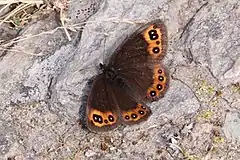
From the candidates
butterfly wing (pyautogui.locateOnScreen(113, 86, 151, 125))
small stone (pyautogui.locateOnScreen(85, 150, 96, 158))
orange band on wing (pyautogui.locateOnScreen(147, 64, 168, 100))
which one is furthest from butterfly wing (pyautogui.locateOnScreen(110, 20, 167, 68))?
small stone (pyautogui.locateOnScreen(85, 150, 96, 158))

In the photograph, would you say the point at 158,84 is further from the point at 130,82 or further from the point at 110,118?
the point at 110,118

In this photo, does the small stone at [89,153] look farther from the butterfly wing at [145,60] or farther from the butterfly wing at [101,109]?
the butterfly wing at [145,60]

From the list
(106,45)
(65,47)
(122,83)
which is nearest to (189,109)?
(122,83)

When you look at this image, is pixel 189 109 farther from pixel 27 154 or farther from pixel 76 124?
pixel 27 154

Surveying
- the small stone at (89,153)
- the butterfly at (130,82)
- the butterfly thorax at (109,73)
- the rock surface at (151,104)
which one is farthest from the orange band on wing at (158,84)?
the small stone at (89,153)

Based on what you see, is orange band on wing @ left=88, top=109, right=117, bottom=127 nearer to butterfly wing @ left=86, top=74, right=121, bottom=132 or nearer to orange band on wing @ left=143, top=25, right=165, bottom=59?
butterfly wing @ left=86, top=74, right=121, bottom=132

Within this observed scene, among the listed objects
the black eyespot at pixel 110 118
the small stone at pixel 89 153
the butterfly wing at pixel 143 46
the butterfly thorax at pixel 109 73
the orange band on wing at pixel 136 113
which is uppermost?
the butterfly wing at pixel 143 46

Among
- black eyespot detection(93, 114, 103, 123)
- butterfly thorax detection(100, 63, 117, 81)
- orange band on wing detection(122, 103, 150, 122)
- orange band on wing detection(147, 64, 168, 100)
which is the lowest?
orange band on wing detection(122, 103, 150, 122)
